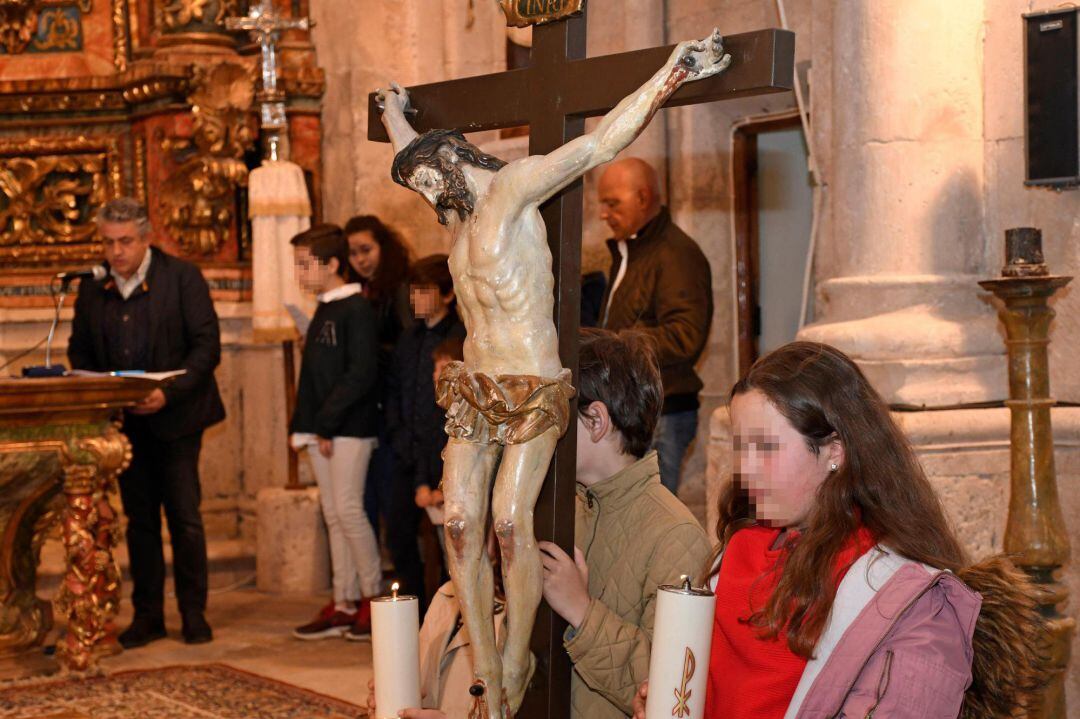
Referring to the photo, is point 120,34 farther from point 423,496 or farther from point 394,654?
point 394,654

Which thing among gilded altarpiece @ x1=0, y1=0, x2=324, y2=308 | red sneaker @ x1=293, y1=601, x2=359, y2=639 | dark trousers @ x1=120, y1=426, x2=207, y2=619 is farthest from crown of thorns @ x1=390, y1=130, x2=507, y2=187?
gilded altarpiece @ x1=0, y1=0, x2=324, y2=308

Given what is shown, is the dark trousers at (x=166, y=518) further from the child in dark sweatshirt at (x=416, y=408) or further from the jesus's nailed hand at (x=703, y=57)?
the jesus's nailed hand at (x=703, y=57)

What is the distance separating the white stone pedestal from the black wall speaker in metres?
4.04

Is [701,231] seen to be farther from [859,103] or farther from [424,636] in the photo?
[424,636]

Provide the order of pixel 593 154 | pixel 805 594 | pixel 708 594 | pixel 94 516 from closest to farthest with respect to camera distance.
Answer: pixel 708 594 → pixel 805 594 → pixel 593 154 → pixel 94 516

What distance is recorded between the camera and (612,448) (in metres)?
2.59

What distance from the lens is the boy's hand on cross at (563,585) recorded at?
2.30 m

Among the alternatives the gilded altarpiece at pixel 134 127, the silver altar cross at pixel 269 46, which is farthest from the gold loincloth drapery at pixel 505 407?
the gilded altarpiece at pixel 134 127

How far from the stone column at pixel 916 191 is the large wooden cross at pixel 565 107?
7.50ft

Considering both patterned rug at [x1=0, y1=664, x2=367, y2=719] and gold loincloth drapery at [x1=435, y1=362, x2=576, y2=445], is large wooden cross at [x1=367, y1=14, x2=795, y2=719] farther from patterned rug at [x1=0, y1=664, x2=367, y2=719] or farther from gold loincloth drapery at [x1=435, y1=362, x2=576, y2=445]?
patterned rug at [x1=0, y1=664, x2=367, y2=719]

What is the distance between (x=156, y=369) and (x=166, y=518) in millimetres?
608

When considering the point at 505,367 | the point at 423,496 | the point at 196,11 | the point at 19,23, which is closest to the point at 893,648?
→ the point at 505,367

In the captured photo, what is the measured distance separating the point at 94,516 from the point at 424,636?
338 centimetres

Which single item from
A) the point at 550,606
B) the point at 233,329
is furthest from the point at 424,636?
the point at 233,329
